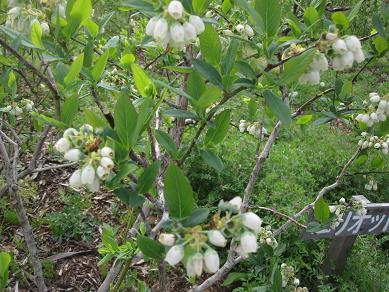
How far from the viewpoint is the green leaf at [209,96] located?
0.99m

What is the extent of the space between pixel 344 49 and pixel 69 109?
66 cm

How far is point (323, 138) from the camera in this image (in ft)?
14.8

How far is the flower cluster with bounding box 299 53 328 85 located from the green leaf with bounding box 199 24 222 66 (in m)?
0.22

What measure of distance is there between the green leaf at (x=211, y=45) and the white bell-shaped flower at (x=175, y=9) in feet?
0.62

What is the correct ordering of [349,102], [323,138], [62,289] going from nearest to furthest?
[349,102]
[62,289]
[323,138]

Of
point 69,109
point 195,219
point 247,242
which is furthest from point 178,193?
point 69,109

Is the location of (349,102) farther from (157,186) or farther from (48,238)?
(48,238)

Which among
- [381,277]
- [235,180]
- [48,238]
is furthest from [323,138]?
[48,238]

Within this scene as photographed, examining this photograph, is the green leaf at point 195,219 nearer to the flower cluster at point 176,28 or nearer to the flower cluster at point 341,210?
the flower cluster at point 176,28

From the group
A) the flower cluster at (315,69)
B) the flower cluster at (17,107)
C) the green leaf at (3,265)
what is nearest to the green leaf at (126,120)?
the flower cluster at (315,69)

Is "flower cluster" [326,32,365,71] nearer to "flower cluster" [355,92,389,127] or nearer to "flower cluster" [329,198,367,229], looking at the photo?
"flower cluster" [355,92,389,127]

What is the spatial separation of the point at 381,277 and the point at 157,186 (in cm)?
185

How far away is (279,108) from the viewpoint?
104 cm

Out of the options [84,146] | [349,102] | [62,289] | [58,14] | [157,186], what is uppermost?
[58,14]
